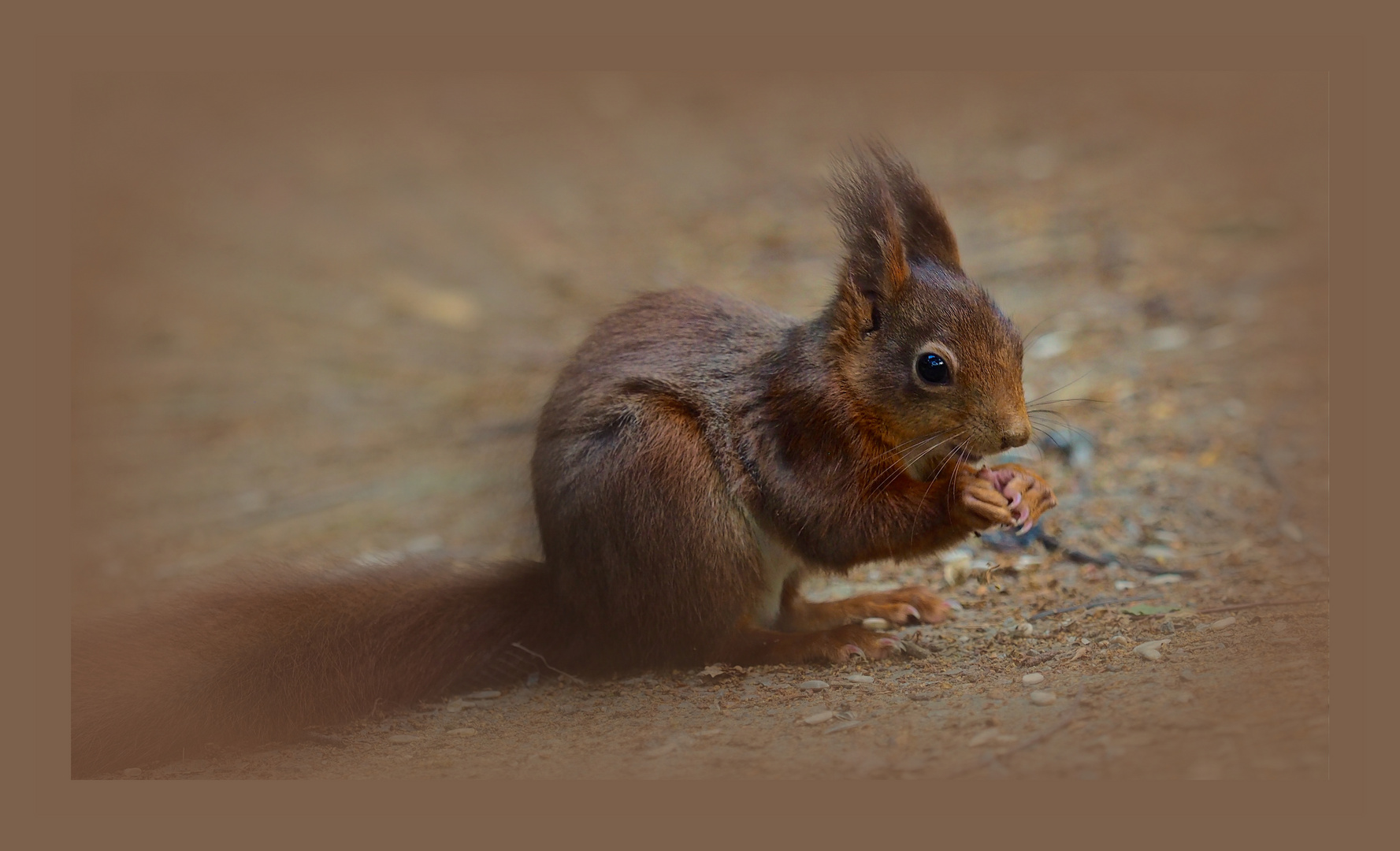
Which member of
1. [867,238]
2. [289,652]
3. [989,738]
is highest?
[867,238]

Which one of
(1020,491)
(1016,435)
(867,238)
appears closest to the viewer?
(1016,435)

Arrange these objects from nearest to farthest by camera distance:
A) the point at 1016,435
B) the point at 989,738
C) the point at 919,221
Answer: the point at 989,738
the point at 1016,435
the point at 919,221

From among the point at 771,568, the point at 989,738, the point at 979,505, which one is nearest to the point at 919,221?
the point at 979,505

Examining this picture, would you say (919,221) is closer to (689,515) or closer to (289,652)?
(689,515)

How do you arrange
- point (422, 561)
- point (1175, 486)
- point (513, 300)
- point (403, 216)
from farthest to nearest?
point (403, 216) < point (513, 300) < point (1175, 486) < point (422, 561)

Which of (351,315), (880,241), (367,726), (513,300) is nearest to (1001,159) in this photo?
(513,300)

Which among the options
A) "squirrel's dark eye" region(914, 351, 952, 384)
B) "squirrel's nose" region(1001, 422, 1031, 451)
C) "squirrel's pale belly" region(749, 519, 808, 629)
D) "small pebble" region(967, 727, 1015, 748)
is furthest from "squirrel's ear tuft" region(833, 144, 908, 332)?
"small pebble" region(967, 727, 1015, 748)

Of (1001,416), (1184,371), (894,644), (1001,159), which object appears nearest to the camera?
(1001,416)

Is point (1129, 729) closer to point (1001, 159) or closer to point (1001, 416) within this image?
point (1001, 416)
